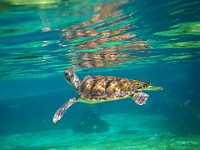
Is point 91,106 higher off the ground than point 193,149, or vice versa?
point 193,149

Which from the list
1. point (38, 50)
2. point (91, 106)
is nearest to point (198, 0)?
point (38, 50)

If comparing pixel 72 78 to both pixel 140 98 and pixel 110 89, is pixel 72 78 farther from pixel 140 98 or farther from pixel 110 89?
pixel 140 98

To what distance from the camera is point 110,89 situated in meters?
11.7

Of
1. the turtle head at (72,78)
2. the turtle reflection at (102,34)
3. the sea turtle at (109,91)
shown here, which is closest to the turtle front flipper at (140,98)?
the sea turtle at (109,91)

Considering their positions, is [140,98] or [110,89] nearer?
[140,98]

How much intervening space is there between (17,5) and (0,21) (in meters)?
2.61

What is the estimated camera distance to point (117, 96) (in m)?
11.5

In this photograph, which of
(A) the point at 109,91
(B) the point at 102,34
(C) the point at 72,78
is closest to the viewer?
(A) the point at 109,91

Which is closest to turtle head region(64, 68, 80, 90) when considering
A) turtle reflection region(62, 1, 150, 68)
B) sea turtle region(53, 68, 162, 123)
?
sea turtle region(53, 68, 162, 123)

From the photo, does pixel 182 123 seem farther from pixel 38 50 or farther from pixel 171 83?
pixel 171 83

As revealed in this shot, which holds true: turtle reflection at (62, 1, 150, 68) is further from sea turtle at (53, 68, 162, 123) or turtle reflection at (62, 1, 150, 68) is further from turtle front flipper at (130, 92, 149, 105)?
Result: turtle front flipper at (130, 92, 149, 105)

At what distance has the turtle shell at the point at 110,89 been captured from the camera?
11.4m

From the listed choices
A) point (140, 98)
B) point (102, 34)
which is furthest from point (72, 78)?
point (102, 34)

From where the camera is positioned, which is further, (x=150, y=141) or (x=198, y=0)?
(x=150, y=141)
